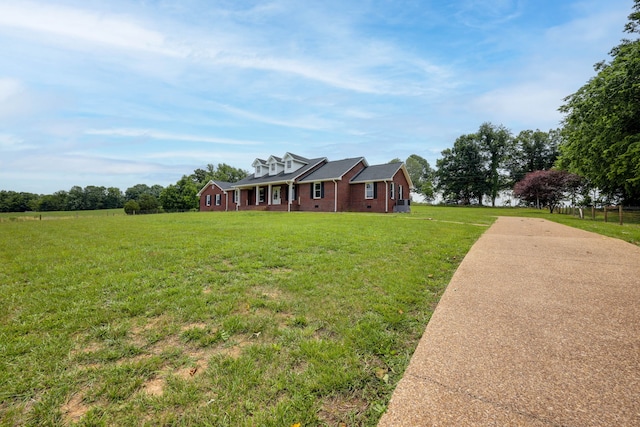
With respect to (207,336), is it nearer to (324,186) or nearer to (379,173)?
(324,186)

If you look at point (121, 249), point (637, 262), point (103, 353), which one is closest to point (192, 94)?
point (121, 249)

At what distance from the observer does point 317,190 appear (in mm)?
24094

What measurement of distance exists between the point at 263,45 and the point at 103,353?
1441 cm

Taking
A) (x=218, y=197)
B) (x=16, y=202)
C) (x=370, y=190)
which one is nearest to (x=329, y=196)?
(x=370, y=190)

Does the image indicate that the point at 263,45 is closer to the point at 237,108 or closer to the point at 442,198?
the point at 237,108

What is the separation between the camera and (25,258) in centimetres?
570

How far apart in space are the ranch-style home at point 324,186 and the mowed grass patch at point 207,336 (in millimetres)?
17363

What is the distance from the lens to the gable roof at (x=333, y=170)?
2331 cm

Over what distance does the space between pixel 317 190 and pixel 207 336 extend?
2154cm

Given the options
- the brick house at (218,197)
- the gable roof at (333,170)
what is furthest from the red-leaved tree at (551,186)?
the brick house at (218,197)

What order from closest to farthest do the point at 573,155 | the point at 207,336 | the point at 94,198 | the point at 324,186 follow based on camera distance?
the point at 207,336 → the point at 573,155 → the point at 324,186 → the point at 94,198

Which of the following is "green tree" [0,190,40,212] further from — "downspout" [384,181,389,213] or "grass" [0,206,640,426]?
"grass" [0,206,640,426]

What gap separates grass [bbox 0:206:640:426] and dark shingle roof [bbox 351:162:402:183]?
17.2m

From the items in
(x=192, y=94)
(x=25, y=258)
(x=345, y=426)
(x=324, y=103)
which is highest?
(x=324, y=103)
